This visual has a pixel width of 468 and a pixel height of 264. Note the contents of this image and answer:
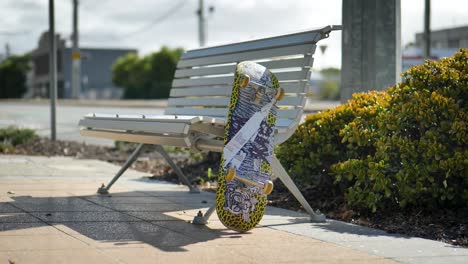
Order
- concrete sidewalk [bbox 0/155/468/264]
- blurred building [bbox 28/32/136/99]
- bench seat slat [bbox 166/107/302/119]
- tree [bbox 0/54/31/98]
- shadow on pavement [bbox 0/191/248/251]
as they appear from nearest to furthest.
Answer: concrete sidewalk [bbox 0/155/468/264] → shadow on pavement [bbox 0/191/248/251] → bench seat slat [bbox 166/107/302/119] → blurred building [bbox 28/32/136/99] → tree [bbox 0/54/31/98]

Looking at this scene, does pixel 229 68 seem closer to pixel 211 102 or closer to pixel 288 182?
pixel 211 102

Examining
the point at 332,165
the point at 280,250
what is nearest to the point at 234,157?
the point at 280,250

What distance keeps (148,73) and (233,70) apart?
7207 centimetres

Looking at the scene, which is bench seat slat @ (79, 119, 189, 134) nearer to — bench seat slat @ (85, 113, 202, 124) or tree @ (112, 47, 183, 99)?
bench seat slat @ (85, 113, 202, 124)

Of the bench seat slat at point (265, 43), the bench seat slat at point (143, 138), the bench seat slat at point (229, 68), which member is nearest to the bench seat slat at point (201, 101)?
the bench seat slat at point (229, 68)

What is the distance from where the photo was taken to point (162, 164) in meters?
9.55

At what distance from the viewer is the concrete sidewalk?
13.0ft

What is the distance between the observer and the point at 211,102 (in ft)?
22.7

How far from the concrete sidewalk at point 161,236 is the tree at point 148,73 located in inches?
2550

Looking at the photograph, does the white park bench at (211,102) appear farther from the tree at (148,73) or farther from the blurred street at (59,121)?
the tree at (148,73)

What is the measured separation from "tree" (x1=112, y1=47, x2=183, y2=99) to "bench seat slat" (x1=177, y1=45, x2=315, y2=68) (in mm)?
63199

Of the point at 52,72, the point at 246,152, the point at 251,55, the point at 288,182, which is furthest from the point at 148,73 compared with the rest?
the point at 246,152

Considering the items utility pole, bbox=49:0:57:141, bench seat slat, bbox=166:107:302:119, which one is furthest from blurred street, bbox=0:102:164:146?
bench seat slat, bbox=166:107:302:119

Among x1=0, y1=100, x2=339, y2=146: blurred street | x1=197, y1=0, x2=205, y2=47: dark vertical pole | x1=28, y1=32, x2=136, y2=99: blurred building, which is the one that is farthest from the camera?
x1=28, y1=32, x2=136, y2=99: blurred building
